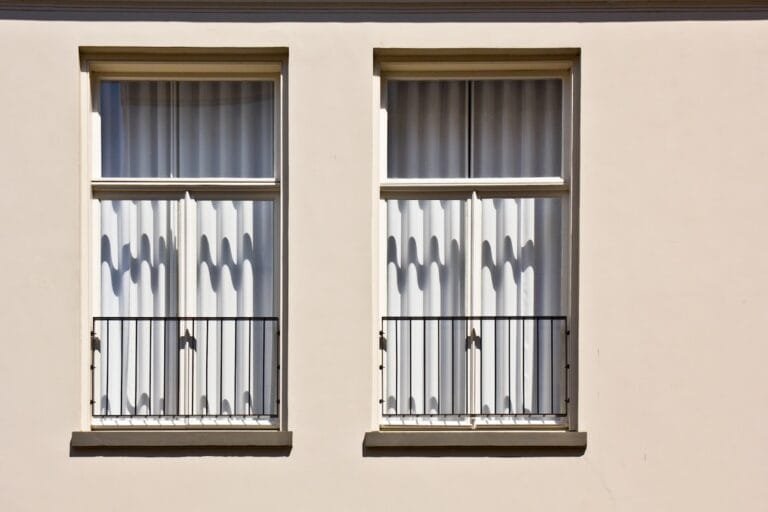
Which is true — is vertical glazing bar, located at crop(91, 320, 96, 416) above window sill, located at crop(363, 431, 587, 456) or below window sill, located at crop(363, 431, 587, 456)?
above

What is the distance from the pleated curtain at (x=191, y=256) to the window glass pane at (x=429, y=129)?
3.04 feet

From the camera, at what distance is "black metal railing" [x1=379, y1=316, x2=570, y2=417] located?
8.64 metres

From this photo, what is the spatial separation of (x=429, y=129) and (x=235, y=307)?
1913mm

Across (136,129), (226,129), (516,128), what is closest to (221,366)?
(226,129)

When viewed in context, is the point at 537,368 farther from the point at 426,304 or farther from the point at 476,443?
the point at 426,304

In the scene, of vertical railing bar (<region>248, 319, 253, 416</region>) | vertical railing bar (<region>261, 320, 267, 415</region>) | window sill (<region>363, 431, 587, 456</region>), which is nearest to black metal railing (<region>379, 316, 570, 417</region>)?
window sill (<region>363, 431, 587, 456</region>)

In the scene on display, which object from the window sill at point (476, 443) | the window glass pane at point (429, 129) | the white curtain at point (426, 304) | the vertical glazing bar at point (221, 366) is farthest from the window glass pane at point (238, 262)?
the window sill at point (476, 443)

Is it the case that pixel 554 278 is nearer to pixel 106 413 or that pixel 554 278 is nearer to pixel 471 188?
pixel 471 188

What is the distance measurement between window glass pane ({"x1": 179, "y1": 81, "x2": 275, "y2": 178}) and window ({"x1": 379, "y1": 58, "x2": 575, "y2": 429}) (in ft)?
2.86

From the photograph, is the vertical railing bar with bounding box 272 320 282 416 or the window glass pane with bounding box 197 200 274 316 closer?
the vertical railing bar with bounding box 272 320 282 416

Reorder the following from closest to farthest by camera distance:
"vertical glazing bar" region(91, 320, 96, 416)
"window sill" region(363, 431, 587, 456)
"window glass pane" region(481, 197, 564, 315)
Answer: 1. "window sill" region(363, 431, 587, 456)
2. "vertical glazing bar" region(91, 320, 96, 416)
3. "window glass pane" region(481, 197, 564, 315)

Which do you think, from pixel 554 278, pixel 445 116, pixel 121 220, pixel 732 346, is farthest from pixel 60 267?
pixel 732 346

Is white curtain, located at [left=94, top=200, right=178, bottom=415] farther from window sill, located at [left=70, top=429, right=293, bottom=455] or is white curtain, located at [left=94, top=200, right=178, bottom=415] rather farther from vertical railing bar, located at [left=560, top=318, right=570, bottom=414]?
vertical railing bar, located at [left=560, top=318, right=570, bottom=414]
